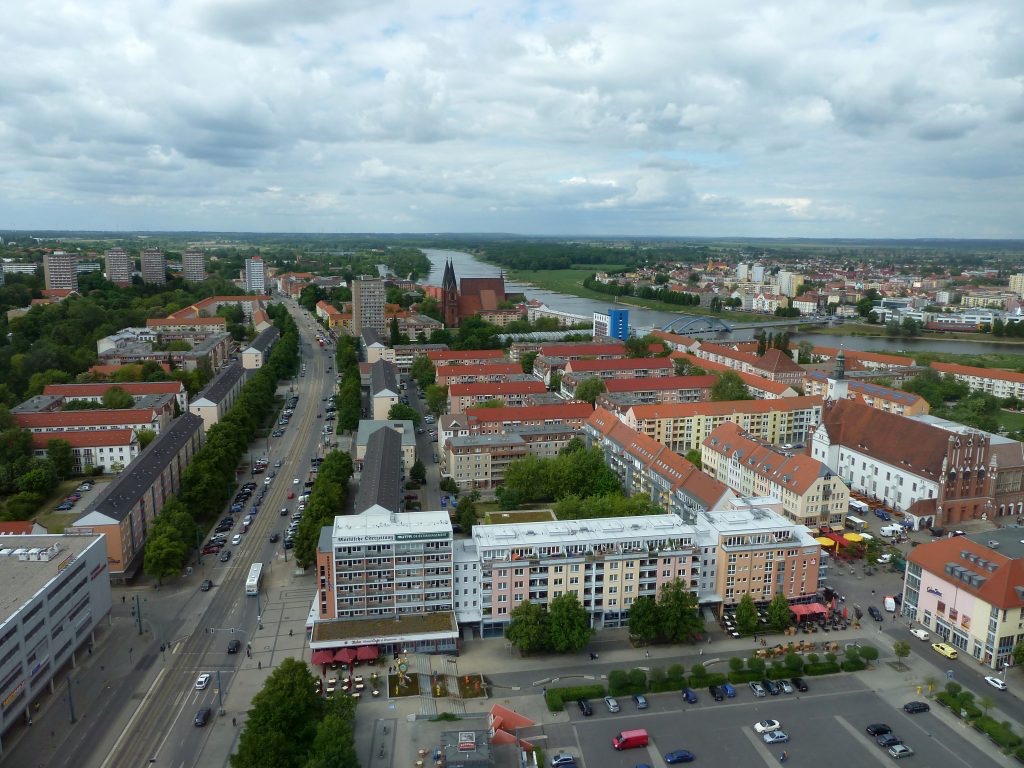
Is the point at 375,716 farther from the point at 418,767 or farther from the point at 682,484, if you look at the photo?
the point at 682,484

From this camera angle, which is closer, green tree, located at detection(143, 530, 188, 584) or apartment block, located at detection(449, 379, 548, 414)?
green tree, located at detection(143, 530, 188, 584)

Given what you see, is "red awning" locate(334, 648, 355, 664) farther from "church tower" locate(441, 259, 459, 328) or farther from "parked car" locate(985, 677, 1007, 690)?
"church tower" locate(441, 259, 459, 328)

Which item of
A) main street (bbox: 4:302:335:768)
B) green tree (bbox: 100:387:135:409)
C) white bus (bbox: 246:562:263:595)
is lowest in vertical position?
main street (bbox: 4:302:335:768)

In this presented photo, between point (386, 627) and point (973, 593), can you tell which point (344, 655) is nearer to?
point (386, 627)

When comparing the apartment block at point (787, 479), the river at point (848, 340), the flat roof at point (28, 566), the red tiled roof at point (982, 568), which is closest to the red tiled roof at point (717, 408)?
the apartment block at point (787, 479)

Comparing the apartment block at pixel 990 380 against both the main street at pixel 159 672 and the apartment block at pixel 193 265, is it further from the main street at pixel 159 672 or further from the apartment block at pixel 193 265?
the apartment block at pixel 193 265

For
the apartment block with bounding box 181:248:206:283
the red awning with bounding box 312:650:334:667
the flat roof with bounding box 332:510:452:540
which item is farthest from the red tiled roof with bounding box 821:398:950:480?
the apartment block with bounding box 181:248:206:283

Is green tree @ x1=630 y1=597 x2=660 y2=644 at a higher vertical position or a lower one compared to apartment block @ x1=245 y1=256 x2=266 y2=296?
lower

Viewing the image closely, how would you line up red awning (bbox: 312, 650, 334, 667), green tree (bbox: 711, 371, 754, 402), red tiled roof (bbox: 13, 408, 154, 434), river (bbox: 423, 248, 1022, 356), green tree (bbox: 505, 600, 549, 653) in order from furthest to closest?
1. river (bbox: 423, 248, 1022, 356)
2. green tree (bbox: 711, 371, 754, 402)
3. red tiled roof (bbox: 13, 408, 154, 434)
4. green tree (bbox: 505, 600, 549, 653)
5. red awning (bbox: 312, 650, 334, 667)
